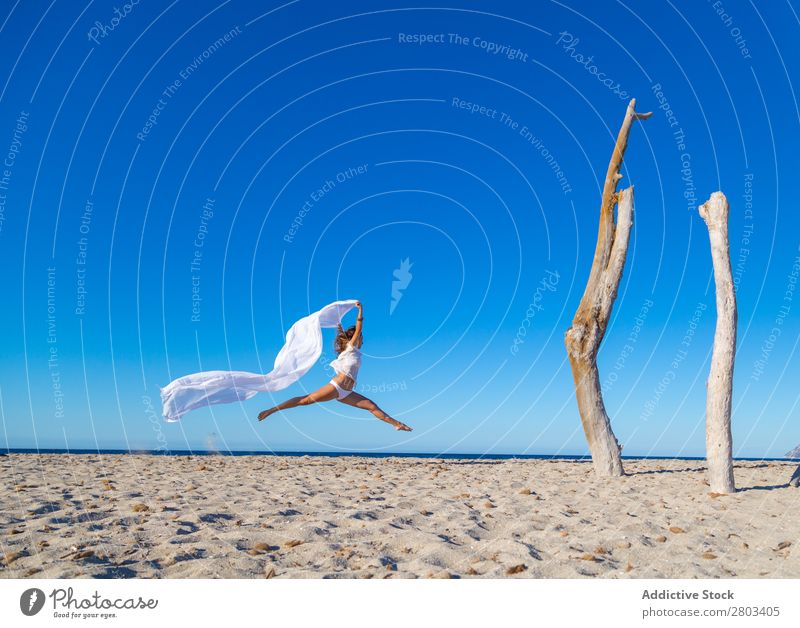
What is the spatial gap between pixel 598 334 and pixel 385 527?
20.2 feet

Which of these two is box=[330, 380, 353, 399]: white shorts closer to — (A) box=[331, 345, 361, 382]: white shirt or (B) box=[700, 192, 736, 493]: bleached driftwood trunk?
(A) box=[331, 345, 361, 382]: white shirt

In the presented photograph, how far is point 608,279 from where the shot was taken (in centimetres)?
1092

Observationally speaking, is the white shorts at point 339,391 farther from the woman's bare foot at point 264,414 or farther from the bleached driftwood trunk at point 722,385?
the bleached driftwood trunk at point 722,385

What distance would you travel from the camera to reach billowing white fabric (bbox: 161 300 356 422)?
12.9 meters

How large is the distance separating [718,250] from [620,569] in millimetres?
6408

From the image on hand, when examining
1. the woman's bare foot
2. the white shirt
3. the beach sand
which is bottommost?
the beach sand

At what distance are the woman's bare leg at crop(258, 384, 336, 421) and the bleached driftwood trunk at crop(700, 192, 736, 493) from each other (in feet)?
25.2

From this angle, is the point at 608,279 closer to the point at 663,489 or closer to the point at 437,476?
the point at 663,489

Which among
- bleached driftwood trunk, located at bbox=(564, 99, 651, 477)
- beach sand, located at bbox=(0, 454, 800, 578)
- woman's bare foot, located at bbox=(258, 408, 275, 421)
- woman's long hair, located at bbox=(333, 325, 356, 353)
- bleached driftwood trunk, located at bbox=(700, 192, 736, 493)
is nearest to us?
beach sand, located at bbox=(0, 454, 800, 578)

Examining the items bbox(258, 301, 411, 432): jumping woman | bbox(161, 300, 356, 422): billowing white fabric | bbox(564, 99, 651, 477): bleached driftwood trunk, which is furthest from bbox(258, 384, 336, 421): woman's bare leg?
bbox(564, 99, 651, 477): bleached driftwood trunk

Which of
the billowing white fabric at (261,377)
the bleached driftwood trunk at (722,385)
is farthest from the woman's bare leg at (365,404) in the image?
the bleached driftwood trunk at (722,385)

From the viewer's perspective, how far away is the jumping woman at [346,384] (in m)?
13.2
